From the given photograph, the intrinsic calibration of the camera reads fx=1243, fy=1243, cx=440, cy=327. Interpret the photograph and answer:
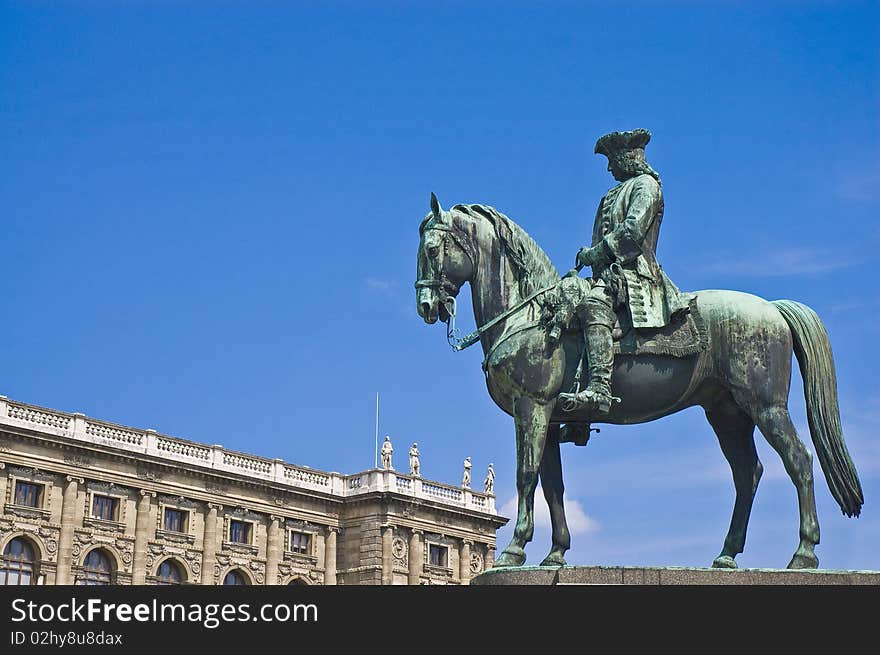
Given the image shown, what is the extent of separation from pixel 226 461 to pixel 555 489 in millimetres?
44929

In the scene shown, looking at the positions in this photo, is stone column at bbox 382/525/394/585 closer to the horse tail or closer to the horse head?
the horse head

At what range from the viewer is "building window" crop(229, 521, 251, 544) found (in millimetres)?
52812

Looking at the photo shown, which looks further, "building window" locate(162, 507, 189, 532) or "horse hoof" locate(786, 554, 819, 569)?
"building window" locate(162, 507, 189, 532)

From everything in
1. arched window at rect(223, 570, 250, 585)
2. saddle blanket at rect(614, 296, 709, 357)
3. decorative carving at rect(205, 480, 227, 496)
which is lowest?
saddle blanket at rect(614, 296, 709, 357)

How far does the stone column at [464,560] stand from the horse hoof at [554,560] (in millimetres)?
51474

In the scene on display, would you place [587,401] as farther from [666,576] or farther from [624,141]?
[624,141]

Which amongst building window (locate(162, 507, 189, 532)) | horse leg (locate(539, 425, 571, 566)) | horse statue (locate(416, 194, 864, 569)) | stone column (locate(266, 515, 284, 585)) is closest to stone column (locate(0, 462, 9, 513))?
building window (locate(162, 507, 189, 532))

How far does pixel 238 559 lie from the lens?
52.5m

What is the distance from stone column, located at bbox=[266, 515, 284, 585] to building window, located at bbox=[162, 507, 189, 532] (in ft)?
15.1

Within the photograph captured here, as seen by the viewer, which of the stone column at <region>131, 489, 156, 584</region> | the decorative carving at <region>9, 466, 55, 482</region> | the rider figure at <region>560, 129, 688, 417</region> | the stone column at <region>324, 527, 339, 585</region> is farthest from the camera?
the stone column at <region>324, 527, 339, 585</region>

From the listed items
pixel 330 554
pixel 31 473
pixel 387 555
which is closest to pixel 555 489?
pixel 31 473

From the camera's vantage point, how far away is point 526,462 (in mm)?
8789

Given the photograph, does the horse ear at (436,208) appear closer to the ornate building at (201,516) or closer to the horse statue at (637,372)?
the horse statue at (637,372)
